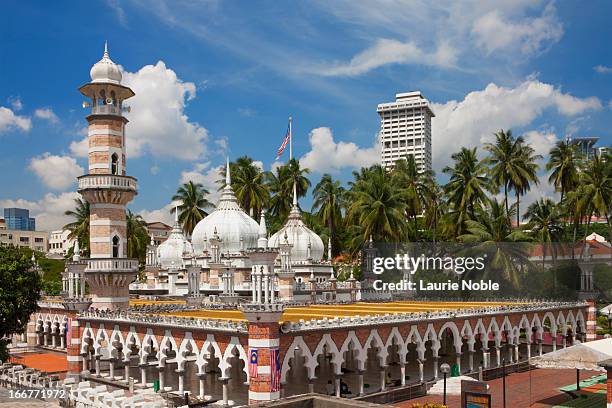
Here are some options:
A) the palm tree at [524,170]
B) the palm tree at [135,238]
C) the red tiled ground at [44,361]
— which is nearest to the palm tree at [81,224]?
the palm tree at [135,238]

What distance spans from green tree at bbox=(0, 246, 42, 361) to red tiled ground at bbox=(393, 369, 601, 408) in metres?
22.0

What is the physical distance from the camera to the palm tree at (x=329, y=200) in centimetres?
8188

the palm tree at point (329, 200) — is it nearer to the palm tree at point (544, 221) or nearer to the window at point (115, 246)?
the palm tree at point (544, 221)

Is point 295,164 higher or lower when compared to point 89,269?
higher

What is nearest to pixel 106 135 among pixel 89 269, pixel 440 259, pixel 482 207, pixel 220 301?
pixel 89 269

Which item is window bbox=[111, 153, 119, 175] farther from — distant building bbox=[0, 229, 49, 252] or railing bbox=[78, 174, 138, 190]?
distant building bbox=[0, 229, 49, 252]

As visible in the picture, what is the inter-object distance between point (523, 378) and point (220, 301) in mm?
22588

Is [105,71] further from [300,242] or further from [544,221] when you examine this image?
[544,221]

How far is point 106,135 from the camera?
42.3 m

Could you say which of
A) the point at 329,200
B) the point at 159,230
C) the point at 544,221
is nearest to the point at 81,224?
the point at 329,200

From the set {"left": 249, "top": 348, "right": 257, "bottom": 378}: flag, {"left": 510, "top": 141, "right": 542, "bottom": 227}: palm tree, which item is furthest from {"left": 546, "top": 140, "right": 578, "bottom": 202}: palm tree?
{"left": 249, "top": 348, "right": 257, "bottom": 378}: flag

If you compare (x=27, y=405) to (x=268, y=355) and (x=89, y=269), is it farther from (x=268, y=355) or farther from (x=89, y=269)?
(x=89, y=269)

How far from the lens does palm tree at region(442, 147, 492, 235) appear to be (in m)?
63.3

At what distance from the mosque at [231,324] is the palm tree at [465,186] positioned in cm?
1312
